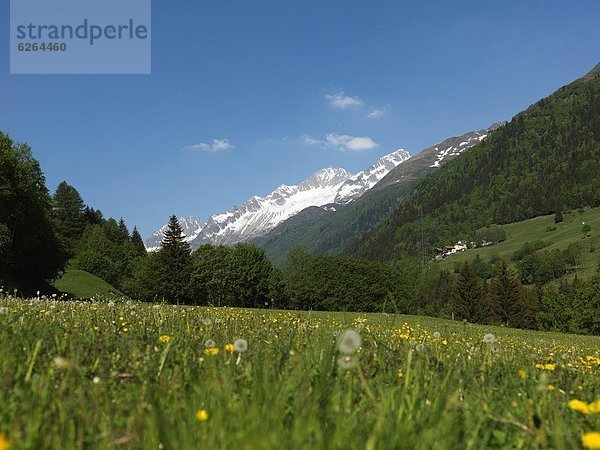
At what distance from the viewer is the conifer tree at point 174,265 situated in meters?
97.9

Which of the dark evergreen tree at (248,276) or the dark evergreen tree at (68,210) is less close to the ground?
the dark evergreen tree at (68,210)

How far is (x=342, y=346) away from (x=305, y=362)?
91 centimetres

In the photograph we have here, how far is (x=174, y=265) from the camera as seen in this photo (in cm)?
9962

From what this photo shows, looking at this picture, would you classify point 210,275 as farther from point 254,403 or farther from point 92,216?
point 254,403

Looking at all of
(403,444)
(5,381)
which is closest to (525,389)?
(403,444)

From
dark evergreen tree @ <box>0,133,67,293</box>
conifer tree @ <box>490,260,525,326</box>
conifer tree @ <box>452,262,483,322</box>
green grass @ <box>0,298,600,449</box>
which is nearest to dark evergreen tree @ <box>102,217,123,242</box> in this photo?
dark evergreen tree @ <box>0,133,67,293</box>

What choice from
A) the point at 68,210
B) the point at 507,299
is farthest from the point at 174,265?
the point at 507,299

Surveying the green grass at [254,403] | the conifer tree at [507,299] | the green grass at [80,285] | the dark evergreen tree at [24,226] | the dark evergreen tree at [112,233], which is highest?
the dark evergreen tree at [112,233]

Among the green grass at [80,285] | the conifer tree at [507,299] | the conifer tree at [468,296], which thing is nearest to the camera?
the green grass at [80,285]

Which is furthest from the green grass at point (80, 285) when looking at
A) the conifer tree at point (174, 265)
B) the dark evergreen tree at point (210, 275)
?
the dark evergreen tree at point (210, 275)

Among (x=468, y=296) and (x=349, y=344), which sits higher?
(x=349, y=344)

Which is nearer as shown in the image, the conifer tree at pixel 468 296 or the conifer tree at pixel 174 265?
the conifer tree at pixel 174 265

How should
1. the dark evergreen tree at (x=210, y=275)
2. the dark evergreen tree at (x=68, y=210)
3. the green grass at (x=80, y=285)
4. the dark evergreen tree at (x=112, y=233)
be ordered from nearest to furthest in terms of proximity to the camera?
the green grass at (x=80, y=285), the dark evergreen tree at (x=210, y=275), the dark evergreen tree at (x=68, y=210), the dark evergreen tree at (x=112, y=233)

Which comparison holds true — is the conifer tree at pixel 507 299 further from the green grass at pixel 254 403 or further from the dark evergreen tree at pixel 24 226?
the green grass at pixel 254 403
